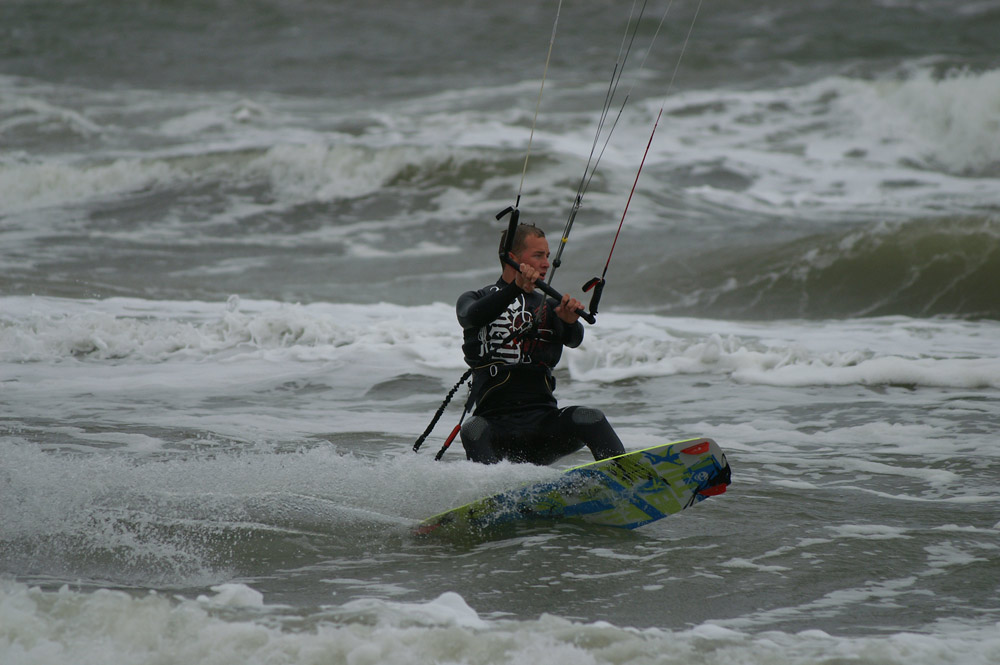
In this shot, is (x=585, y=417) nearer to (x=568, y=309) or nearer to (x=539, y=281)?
(x=568, y=309)

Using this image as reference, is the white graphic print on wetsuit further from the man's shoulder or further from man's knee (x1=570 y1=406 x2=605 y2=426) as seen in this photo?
man's knee (x1=570 y1=406 x2=605 y2=426)

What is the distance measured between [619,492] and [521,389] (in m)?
0.67

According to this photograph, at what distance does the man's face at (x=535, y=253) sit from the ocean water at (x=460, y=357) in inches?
36.6

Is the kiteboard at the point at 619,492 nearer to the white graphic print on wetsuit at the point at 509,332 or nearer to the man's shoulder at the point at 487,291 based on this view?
the white graphic print on wetsuit at the point at 509,332

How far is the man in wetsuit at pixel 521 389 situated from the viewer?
15.6ft

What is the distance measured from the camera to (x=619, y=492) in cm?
470

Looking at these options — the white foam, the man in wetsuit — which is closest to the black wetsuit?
the man in wetsuit

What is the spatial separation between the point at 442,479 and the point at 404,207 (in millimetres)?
12383

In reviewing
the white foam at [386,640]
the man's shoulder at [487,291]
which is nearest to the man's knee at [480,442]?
the man's shoulder at [487,291]

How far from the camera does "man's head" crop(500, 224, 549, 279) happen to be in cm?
465

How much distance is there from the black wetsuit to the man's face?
0.53 feet

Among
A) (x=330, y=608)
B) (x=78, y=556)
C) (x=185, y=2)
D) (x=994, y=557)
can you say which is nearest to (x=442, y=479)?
(x=330, y=608)

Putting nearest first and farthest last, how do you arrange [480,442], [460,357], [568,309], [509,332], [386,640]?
1. [386,640]
2. [568,309]
3. [480,442]
4. [509,332]
5. [460,357]

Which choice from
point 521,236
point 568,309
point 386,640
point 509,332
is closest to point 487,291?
point 509,332
